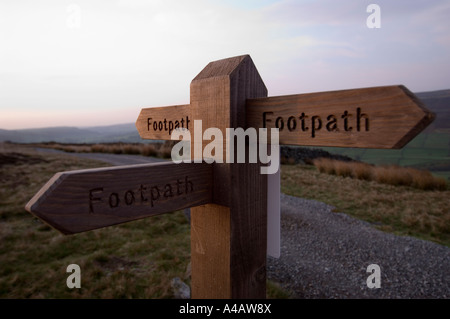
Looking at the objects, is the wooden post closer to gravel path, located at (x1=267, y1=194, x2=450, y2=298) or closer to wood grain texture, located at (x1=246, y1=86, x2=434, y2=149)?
wood grain texture, located at (x1=246, y1=86, x2=434, y2=149)

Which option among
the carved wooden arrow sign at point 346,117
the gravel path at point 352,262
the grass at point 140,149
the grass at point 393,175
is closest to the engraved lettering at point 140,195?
the carved wooden arrow sign at point 346,117

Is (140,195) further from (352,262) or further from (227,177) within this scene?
(352,262)

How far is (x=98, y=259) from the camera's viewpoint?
3.90 meters

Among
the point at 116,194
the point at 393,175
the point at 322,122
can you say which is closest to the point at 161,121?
the point at 116,194

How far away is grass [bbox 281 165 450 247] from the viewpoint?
5.57 m

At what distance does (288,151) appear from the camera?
1805 centimetres

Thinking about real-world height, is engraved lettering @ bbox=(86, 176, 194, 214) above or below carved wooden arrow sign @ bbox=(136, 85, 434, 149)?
below

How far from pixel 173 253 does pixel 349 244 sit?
288 centimetres

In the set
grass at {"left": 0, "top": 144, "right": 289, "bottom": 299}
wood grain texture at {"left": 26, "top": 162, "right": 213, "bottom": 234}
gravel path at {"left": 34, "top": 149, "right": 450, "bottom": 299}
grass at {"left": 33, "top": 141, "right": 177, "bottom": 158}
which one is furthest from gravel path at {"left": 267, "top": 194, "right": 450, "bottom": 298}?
grass at {"left": 33, "top": 141, "right": 177, "bottom": 158}

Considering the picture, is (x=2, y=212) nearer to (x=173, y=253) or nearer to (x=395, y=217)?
(x=173, y=253)

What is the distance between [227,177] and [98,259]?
346 centimetres

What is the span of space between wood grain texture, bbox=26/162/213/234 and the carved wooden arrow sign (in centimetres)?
35

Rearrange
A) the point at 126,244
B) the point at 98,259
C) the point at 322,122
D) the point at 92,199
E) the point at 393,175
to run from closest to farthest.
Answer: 1. the point at 92,199
2. the point at 322,122
3. the point at 98,259
4. the point at 126,244
5. the point at 393,175

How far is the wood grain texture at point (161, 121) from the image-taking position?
1.50m
